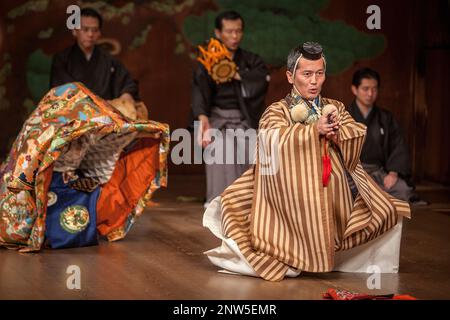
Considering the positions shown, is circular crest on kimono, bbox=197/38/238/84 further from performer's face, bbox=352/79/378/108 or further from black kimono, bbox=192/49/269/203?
performer's face, bbox=352/79/378/108

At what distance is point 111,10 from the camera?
906cm

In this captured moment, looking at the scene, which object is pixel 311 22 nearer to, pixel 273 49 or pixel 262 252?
pixel 273 49

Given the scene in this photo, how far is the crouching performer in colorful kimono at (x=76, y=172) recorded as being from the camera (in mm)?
5395

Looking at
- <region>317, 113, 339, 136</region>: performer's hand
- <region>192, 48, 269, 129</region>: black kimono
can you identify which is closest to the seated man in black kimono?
<region>192, 48, 269, 129</region>: black kimono

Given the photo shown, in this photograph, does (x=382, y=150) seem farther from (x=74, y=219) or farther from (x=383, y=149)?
(x=74, y=219)

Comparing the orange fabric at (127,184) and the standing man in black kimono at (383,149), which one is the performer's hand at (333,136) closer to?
the orange fabric at (127,184)

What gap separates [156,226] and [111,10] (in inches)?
128

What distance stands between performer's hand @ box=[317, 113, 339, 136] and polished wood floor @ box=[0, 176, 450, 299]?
28.9 inches

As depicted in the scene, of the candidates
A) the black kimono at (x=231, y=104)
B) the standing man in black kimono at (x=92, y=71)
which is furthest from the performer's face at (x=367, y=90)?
the standing man in black kimono at (x=92, y=71)

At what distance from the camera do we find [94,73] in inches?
295

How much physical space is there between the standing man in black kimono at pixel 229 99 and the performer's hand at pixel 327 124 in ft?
9.02

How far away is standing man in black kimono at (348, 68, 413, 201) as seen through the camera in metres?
7.56

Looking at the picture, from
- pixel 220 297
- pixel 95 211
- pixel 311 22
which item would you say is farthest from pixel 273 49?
pixel 220 297
